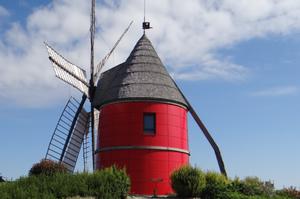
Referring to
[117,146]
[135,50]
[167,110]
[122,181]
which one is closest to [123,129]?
[117,146]

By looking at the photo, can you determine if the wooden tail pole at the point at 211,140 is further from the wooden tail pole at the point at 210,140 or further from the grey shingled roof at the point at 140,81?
the grey shingled roof at the point at 140,81

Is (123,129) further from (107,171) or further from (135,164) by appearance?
(107,171)

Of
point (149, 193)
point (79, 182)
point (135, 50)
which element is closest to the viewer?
point (79, 182)

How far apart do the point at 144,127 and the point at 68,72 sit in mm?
7556

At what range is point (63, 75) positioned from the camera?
→ 32.2 meters

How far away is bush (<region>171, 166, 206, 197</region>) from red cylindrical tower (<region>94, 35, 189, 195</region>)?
4244mm

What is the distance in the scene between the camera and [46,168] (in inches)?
898

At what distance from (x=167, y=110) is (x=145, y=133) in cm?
193

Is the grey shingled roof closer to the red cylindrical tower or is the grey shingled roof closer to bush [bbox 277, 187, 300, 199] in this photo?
the red cylindrical tower

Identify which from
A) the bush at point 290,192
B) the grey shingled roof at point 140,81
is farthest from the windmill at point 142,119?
the bush at point 290,192

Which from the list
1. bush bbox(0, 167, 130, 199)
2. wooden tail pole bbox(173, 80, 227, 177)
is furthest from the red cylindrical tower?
bush bbox(0, 167, 130, 199)

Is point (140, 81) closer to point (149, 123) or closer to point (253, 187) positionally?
point (149, 123)

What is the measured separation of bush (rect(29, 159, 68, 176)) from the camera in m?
22.6

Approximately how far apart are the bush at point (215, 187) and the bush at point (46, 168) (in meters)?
6.53
